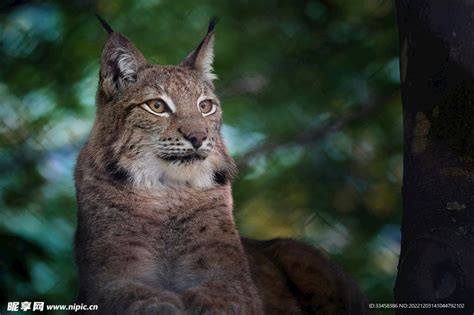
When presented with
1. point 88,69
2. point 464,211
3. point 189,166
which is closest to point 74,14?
point 88,69

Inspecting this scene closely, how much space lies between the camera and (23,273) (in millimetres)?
2953

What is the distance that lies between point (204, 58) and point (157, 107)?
311mm

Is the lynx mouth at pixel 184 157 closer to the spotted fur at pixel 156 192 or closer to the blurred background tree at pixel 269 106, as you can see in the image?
the spotted fur at pixel 156 192

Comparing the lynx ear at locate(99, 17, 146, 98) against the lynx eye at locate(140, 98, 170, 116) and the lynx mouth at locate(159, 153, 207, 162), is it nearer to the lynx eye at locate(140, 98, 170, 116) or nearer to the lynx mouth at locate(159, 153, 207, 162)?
the lynx eye at locate(140, 98, 170, 116)

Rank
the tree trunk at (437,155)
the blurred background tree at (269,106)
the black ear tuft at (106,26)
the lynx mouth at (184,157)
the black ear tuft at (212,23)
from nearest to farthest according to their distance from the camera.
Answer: the tree trunk at (437,155)
the lynx mouth at (184,157)
the black ear tuft at (106,26)
the black ear tuft at (212,23)
the blurred background tree at (269,106)

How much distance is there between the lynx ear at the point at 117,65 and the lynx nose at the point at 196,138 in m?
0.33

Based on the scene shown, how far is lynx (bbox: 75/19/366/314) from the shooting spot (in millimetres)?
2754

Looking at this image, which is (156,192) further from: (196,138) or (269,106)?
(269,106)

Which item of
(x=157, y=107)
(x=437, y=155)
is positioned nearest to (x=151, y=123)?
(x=157, y=107)

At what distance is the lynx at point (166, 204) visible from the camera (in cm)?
275

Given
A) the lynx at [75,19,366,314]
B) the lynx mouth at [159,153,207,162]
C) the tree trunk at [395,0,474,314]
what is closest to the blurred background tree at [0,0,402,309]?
the lynx at [75,19,366,314]

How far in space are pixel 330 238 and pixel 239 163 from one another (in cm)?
47

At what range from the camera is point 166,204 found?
2.94m

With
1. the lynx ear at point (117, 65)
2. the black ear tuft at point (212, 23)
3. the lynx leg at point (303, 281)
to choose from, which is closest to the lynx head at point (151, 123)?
the lynx ear at point (117, 65)
